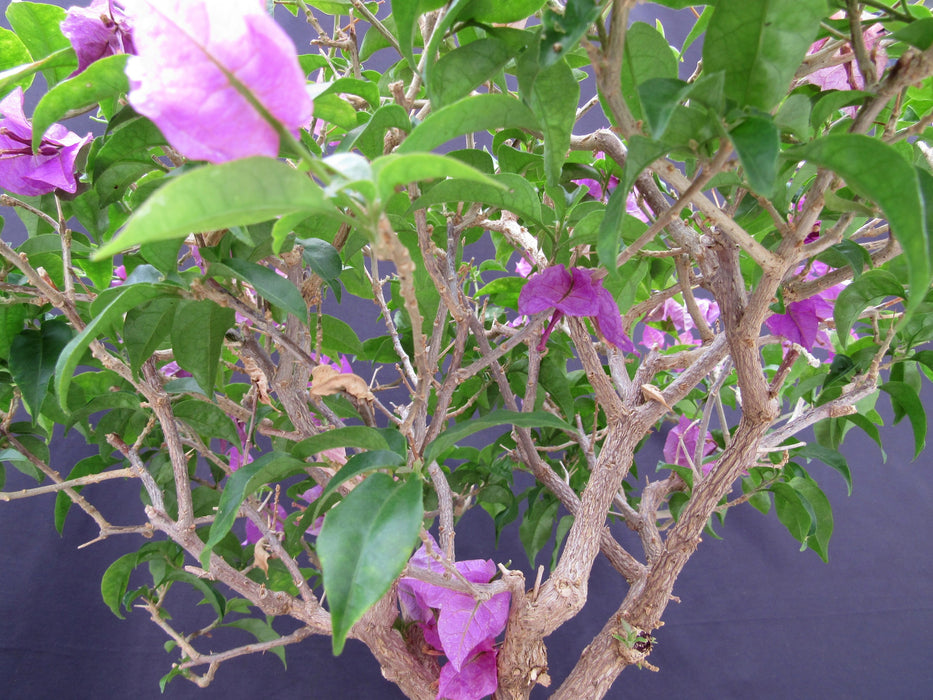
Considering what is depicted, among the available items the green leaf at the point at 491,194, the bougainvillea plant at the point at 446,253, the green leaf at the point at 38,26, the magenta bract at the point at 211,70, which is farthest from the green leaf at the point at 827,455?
the green leaf at the point at 38,26

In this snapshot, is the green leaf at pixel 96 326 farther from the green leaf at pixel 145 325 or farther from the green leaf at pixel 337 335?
the green leaf at pixel 337 335

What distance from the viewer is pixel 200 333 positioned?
524 mm

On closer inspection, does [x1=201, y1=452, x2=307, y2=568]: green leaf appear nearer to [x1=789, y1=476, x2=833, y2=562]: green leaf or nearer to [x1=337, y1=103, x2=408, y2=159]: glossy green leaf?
[x1=337, y1=103, x2=408, y2=159]: glossy green leaf

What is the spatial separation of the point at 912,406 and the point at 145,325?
0.73 metres

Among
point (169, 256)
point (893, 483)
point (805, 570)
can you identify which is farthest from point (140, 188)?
point (893, 483)

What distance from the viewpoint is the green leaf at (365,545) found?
326 mm

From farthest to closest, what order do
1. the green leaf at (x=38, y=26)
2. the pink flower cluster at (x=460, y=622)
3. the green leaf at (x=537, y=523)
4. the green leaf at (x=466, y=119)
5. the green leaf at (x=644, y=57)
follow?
1. the green leaf at (x=537, y=523)
2. the pink flower cluster at (x=460, y=622)
3. the green leaf at (x=38, y=26)
4. the green leaf at (x=644, y=57)
5. the green leaf at (x=466, y=119)

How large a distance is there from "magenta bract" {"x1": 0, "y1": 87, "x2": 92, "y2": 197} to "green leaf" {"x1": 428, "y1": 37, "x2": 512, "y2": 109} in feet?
0.93

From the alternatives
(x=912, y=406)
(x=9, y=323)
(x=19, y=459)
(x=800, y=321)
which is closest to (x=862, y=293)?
(x=800, y=321)

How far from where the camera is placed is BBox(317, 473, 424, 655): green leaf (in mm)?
326

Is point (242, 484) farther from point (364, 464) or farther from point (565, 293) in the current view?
point (565, 293)

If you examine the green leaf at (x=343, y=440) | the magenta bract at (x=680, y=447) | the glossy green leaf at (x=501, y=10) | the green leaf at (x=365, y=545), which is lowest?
the magenta bract at (x=680, y=447)

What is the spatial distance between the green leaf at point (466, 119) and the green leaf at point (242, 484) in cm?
25

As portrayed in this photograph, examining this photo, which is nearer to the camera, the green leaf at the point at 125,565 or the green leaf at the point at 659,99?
the green leaf at the point at 659,99
